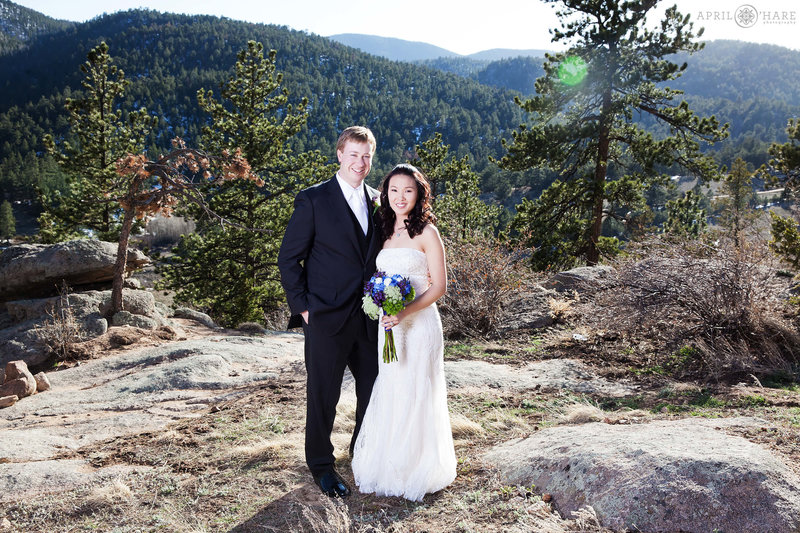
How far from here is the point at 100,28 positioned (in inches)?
7328

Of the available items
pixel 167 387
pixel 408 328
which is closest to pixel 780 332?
pixel 408 328

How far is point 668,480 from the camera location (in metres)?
2.92

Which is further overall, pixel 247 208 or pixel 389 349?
pixel 247 208

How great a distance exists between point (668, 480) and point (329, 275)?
223 cm

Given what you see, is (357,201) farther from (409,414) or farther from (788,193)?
(788,193)

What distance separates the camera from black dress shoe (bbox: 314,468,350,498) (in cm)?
353

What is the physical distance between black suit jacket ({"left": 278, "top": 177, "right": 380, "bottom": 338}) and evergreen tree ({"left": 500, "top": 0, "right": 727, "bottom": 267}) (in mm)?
13506

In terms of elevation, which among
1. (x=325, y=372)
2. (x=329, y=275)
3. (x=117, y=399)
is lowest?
(x=117, y=399)

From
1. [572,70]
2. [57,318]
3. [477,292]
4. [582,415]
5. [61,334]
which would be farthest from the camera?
[572,70]

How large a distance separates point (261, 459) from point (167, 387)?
10.0 ft

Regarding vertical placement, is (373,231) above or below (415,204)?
below

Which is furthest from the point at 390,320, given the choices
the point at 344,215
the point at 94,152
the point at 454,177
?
the point at 454,177

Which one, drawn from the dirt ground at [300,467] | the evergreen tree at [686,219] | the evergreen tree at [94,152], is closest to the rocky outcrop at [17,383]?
the dirt ground at [300,467]

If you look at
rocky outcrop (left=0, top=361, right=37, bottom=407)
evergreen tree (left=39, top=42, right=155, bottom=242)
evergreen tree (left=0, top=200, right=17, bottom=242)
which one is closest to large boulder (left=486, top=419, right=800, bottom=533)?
rocky outcrop (left=0, top=361, right=37, bottom=407)
